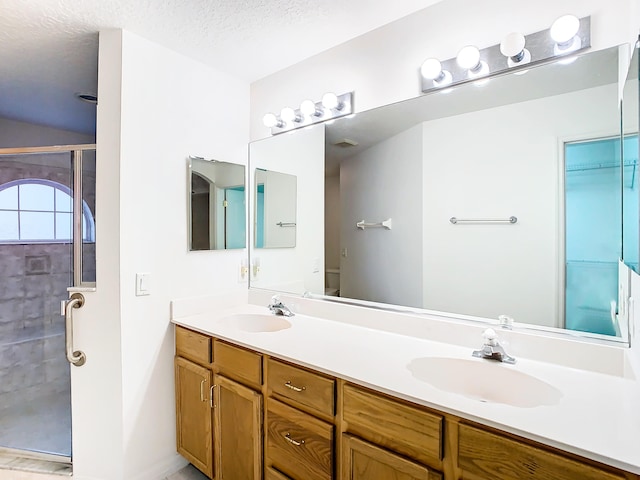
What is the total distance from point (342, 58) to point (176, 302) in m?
1.65

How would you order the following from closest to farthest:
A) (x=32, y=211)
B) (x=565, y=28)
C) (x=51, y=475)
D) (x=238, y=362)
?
(x=565, y=28) < (x=238, y=362) < (x=51, y=475) < (x=32, y=211)

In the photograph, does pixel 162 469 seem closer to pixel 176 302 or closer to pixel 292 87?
pixel 176 302

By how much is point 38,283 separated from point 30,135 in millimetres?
1536

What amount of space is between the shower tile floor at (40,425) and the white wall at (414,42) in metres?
2.45

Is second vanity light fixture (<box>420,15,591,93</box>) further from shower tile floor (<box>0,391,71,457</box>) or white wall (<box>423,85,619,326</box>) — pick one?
shower tile floor (<box>0,391,71,457</box>)

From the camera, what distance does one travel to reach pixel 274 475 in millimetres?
1417

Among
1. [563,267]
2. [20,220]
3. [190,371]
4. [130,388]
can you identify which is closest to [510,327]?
[563,267]

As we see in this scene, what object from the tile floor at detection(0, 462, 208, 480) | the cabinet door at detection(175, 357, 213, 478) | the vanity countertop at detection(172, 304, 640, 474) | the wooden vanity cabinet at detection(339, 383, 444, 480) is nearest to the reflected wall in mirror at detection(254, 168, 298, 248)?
the vanity countertop at detection(172, 304, 640, 474)

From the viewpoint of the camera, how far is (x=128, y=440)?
178 centimetres

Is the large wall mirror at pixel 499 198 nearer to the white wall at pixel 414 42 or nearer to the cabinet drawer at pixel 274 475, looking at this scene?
the white wall at pixel 414 42

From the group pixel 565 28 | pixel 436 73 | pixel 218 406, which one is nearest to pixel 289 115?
pixel 436 73

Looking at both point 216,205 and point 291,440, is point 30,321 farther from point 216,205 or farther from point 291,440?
point 291,440

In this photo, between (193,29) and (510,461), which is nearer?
(510,461)

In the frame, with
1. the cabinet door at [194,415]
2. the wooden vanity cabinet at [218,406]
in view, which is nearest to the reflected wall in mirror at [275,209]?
the wooden vanity cabinet at [218,406]
